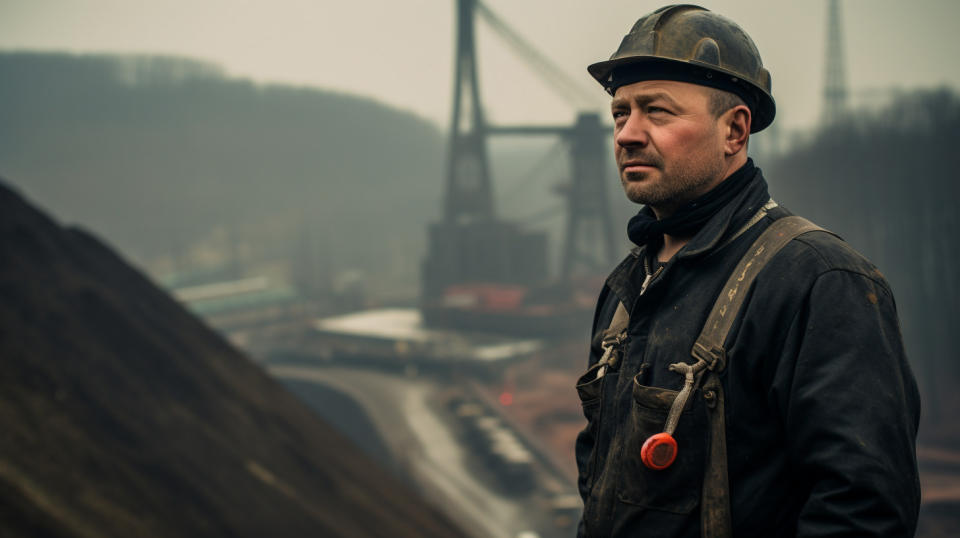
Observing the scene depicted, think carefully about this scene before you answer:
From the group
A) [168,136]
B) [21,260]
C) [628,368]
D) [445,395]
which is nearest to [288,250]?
[168,136]

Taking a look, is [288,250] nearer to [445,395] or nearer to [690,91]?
[445,395]

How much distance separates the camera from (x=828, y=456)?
4.33ft

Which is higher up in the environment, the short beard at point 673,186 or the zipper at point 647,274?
the short beard at point 673,186

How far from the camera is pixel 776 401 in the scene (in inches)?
57.1

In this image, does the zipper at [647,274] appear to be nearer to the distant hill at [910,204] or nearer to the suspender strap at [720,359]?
the suspender strap at [720,359]

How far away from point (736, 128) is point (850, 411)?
67 centimetres

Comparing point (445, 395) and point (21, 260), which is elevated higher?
point (21, 260)

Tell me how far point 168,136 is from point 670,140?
80.7 m

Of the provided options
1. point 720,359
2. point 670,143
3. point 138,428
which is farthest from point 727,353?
point 138,428

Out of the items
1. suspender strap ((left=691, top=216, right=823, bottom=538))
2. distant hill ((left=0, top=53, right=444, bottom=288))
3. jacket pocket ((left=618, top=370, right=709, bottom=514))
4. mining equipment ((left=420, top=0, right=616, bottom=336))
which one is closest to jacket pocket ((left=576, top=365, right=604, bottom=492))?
jacket pocket ((left=618, top=370, right=709, bottom=514))

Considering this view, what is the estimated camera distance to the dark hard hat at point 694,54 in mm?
1597

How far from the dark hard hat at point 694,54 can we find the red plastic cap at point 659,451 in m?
0.77

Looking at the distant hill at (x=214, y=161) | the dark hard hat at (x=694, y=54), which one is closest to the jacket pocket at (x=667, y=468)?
the dark hard hat at (x=694, y=54)

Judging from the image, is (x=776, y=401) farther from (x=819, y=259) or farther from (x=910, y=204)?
(x=910, y=204)
